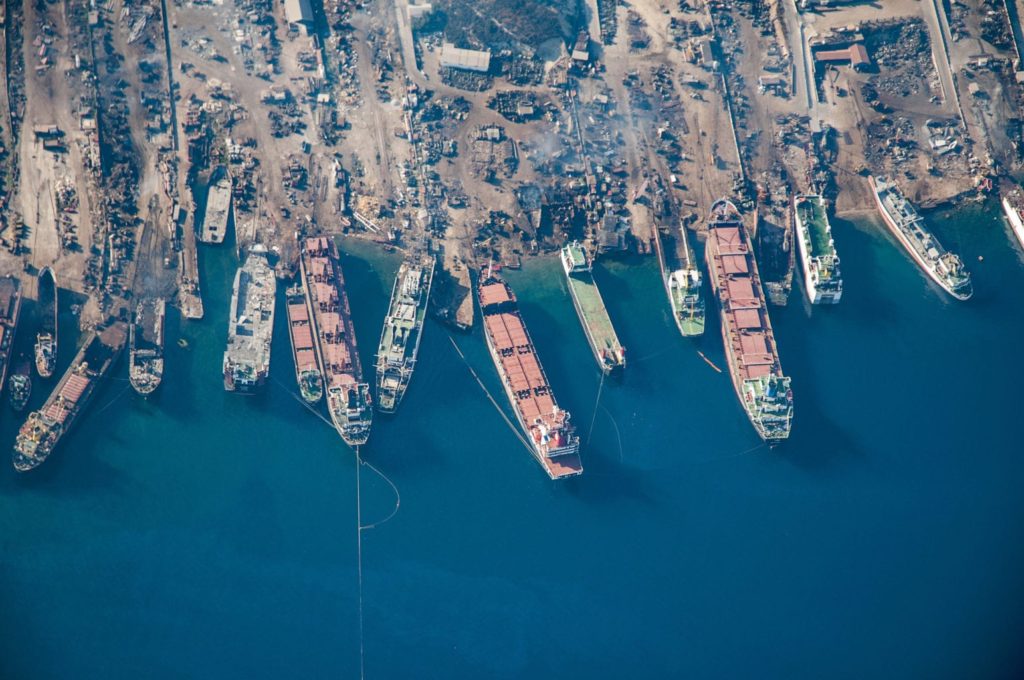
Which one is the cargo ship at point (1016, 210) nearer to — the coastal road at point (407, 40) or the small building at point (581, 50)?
the small building at point (581, 50)

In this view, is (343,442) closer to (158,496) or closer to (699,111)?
(158,496)

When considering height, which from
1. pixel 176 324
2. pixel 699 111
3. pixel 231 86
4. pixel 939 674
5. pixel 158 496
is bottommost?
pixel 939 674

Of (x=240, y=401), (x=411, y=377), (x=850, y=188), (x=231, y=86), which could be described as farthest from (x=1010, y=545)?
(x=231, y=86)

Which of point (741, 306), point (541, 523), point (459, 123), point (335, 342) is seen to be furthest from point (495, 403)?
point (459, 123)

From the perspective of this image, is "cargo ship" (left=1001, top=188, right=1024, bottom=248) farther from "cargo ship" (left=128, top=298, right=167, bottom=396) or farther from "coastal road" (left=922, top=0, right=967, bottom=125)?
"cargo ship" (left=128, top=298, right=167, bottom=396)

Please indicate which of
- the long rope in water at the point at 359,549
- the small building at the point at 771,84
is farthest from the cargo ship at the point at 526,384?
the small building at the point at 771,84

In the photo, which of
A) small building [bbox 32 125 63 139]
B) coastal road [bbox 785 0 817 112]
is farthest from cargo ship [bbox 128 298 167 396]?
coastal road [bbox 785 0 817 112]
